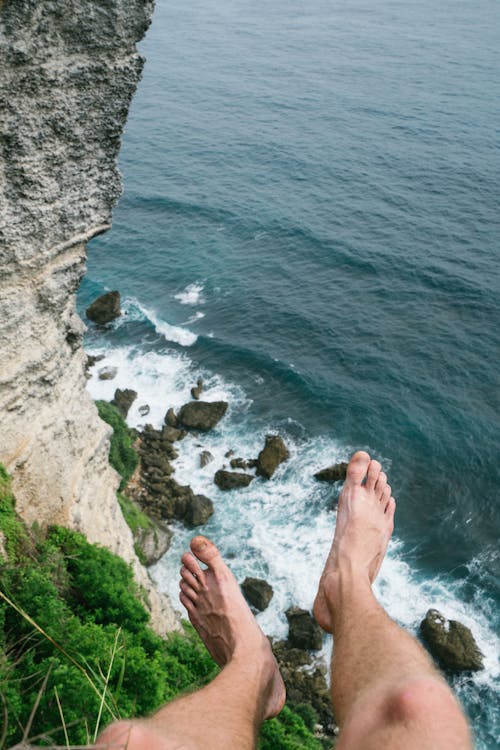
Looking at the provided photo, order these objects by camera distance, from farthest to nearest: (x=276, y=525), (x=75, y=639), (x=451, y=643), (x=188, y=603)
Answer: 1. (x=276, y=525)
2. (x=451, y=643)
3. (x=75, y=639)
4. (x=188, y=603)

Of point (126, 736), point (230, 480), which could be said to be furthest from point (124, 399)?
point (126, 736)

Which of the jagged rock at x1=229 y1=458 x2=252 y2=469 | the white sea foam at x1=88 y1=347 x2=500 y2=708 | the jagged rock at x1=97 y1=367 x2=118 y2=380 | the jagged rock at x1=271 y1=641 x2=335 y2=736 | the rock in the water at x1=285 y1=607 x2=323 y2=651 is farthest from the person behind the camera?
the jagged rock at x1=97 y1=367 x2=118 y2=380

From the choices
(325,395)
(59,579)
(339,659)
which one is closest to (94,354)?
(325,395)

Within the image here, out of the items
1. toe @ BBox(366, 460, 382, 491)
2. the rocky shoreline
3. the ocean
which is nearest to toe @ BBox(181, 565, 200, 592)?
toe @ BBox(366, 460, 382, 491)

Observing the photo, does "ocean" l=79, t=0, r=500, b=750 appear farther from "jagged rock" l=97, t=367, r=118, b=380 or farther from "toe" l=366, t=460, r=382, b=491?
"toe" l=366, t=460, r=382, b=491

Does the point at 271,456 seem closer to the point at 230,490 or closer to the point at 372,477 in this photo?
the point at 230,490

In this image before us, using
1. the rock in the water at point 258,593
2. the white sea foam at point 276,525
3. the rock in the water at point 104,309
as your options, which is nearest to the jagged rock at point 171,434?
the white sea foam at point 276,525
